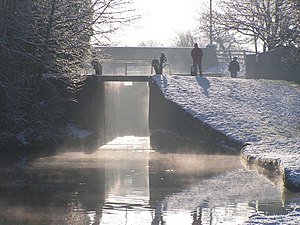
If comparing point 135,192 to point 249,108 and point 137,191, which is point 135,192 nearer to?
point 137,191

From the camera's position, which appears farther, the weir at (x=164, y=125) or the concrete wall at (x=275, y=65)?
the concrete wall at (x=275, y=65)

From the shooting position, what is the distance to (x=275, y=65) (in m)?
40.8

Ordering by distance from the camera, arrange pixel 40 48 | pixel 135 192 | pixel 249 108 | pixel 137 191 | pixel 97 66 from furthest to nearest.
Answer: pixel 97 66, pixel 249 108, pixel 40 48, pixel 137 191, pixel 135 192

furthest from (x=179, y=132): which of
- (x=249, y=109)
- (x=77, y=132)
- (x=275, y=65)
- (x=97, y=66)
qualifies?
(x=275, y=65)

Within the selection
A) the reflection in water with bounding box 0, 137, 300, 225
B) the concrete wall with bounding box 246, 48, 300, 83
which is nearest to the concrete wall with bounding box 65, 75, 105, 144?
the concrete wall with bounding box 246, 48, 300, 83

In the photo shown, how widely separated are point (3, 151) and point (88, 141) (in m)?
5.69

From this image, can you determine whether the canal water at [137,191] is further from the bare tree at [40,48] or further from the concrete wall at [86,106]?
the concrete wall at [86,106]

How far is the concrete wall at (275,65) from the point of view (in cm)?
3709

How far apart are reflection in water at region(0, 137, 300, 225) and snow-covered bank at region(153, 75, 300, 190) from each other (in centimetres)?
200

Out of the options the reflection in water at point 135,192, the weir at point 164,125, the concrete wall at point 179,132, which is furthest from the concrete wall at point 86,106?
the reflection in water at point 135,192

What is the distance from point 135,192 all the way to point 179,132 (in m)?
15.4

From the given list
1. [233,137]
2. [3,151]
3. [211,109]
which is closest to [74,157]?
[3,151]

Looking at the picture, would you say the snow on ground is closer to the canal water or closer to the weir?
the weir

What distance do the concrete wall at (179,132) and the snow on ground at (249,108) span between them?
11.2 inches
